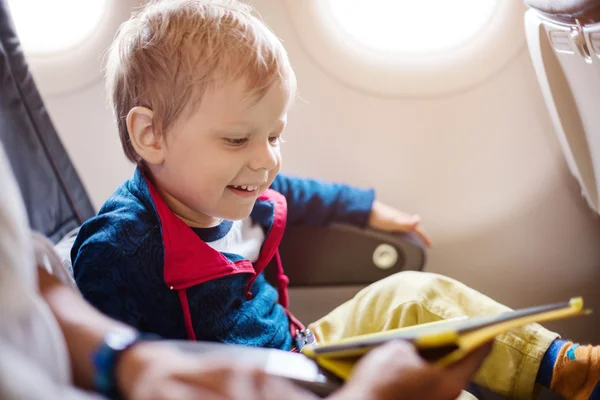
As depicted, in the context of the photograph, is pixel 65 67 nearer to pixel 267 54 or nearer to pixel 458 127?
pixel 267 54

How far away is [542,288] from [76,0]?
1200mm

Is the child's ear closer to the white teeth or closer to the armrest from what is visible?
the white teeth

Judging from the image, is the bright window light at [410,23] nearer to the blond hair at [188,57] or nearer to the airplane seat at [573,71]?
the airplane seat at [573,71]

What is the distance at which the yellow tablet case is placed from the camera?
1.62 ft

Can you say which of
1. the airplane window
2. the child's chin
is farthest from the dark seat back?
the airplane window

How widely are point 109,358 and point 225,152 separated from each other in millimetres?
394

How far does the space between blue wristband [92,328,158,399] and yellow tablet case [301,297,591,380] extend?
174 millimetres

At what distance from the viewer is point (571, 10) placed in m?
0.70

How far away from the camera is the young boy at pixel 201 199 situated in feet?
2.61

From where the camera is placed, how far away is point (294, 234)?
1.18 metres

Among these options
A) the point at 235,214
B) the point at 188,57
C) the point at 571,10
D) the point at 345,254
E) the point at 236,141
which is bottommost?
the point at 345,254

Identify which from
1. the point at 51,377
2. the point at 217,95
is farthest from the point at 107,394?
the point at 217,95

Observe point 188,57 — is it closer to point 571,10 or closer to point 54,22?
point 571,10

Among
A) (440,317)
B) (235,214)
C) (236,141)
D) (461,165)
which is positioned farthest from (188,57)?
(461,165)
